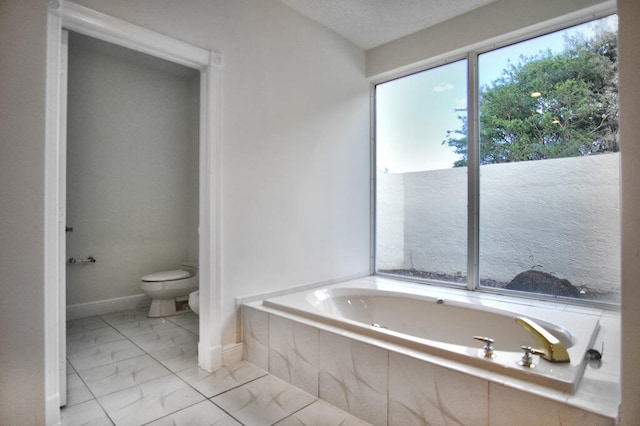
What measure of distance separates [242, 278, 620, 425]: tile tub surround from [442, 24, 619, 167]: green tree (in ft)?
3.47

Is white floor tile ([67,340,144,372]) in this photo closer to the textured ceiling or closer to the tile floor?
the tile floor

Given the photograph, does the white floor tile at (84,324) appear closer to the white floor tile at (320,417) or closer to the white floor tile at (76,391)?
the white floor tile at (76,391)

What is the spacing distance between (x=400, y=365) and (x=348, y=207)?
1.73 meters

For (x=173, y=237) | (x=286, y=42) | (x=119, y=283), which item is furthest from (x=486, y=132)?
(x=119, y=283)

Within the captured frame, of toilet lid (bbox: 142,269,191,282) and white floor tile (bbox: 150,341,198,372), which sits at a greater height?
toilet lid (bbox: 142,269,191,282)

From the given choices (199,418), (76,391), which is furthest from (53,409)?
(199,418)

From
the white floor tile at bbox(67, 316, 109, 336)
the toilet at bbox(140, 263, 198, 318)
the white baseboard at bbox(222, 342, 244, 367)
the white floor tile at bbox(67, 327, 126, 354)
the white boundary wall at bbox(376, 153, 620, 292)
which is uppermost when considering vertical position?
the white boundary wall at bbox(376, 153, 620, 292)

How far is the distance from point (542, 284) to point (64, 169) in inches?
116

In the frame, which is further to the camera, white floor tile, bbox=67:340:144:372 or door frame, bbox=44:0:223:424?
white floor tile, bbox=67:340:144:372

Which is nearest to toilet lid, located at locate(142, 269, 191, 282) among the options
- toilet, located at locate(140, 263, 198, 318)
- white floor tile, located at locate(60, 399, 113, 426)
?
toilet, located at locate(140, 263, 198, 318)

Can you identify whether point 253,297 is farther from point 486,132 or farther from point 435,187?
point 486,132

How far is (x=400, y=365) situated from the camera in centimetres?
152

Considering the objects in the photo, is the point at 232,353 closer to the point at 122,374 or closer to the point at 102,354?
the point at 122,374

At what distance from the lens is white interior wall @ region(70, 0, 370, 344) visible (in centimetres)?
223
